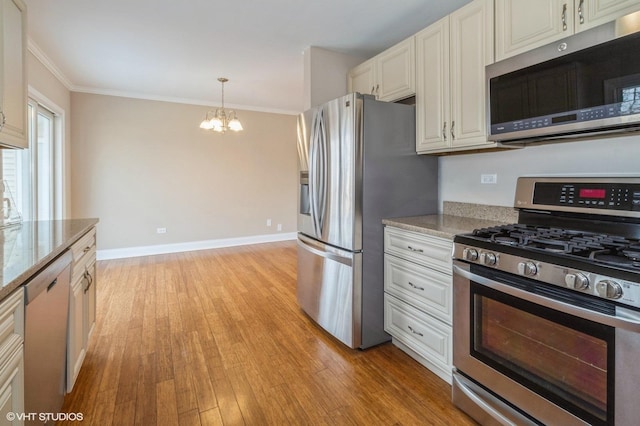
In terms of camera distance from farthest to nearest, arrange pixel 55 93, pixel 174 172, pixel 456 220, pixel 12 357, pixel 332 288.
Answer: pixel 174 172 → pixel 55 93 → pixel 332 288 → pixel 456 220 → pixel 12 357

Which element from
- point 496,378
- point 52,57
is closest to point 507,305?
point 496,378

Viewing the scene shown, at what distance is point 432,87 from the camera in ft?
7.56

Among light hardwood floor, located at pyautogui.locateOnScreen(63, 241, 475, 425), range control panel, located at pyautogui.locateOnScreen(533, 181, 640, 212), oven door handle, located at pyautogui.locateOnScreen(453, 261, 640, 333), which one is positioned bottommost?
light hardwood floor, located at pyautogui.locateOnScreen(63, 241, 475, 425)

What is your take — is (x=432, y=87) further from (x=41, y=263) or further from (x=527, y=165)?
(x=41, y=263)

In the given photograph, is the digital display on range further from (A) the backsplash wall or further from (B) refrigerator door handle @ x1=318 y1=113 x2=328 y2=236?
(B) refrigerator door handle @ x1=318 y1=113 x2=328 y2=236

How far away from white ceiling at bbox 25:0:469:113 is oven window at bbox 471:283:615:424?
7.50ft

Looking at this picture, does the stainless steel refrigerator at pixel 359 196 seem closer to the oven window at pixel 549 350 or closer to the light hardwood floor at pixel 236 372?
the light hardwood floor at pixel 236 372

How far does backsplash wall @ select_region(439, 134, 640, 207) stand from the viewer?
1.66 metres

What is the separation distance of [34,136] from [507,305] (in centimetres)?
472

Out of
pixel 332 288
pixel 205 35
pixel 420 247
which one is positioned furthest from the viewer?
pixel 205 35

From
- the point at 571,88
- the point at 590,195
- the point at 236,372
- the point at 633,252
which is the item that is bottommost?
the point at 236,372

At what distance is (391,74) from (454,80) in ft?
2.21

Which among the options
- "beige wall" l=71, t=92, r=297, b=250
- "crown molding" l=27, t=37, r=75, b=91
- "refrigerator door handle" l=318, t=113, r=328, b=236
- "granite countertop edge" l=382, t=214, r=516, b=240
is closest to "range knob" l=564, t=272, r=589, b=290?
"granite countertop edge" l=382, t=214, r=516, b=240

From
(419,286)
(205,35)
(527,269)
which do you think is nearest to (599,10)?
(527,269)
